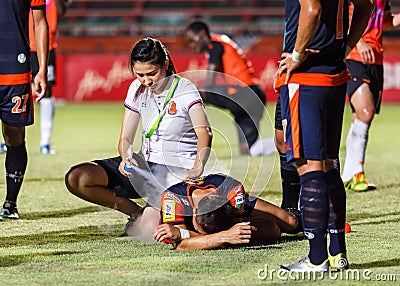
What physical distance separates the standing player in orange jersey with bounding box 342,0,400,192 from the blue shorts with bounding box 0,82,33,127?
3.20 meters

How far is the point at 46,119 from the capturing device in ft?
38.0

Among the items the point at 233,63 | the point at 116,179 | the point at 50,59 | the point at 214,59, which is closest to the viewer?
the point at 116,179

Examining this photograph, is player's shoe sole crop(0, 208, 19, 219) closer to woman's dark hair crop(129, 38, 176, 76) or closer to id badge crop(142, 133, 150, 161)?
id badge crop(142, 133, 150, 161)

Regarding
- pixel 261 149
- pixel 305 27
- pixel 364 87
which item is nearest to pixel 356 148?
pixel 364 87

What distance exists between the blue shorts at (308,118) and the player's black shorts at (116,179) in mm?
1644

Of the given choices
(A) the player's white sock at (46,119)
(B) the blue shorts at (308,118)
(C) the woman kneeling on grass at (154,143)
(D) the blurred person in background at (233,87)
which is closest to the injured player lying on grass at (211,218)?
(C) the woman kneeling on grass at (154,143)

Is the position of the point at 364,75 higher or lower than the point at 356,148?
higher

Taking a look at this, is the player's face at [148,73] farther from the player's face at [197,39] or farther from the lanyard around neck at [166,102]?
the player's face at [197,39]

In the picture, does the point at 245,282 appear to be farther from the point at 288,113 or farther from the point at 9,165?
the point at 9,165

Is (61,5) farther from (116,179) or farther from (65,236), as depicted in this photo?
(65,236)

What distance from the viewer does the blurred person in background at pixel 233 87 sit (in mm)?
11000

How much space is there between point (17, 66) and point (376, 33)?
3.63 metres

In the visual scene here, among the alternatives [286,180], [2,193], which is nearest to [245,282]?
[286,180]

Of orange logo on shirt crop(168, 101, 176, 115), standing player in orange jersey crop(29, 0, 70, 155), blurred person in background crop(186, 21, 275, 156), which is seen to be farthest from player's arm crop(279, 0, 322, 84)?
blurred person in background crop(186, 21, 275, 156)
